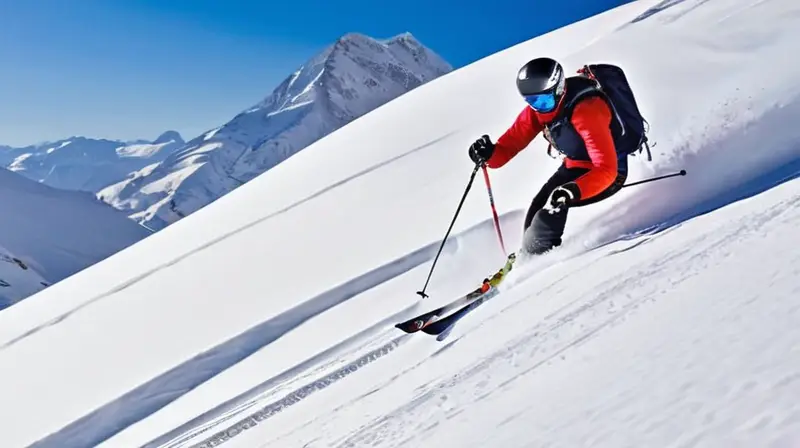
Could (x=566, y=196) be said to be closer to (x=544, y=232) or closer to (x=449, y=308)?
(x=544, y=232)

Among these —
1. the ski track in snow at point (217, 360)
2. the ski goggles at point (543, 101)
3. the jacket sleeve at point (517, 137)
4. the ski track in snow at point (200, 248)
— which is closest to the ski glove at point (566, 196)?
the ski goggles at point (543, 101)

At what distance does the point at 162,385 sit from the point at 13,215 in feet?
269

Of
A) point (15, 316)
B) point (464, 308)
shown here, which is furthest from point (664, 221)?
point (15, 316)

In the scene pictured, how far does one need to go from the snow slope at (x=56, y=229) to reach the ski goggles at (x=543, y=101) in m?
60.0

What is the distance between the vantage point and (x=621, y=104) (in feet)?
17.6

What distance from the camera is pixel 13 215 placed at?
7319 cm

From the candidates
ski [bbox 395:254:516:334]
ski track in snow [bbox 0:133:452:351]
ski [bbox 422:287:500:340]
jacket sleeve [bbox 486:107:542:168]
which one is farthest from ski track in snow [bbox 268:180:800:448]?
ski track in snow [bbox 0:133:452:351]

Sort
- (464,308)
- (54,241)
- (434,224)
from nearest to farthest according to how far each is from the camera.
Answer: (464,308) < (434,224) < (54,241)

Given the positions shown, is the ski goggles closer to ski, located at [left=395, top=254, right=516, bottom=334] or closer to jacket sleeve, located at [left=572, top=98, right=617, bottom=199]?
jacket sleeve, located at [left=572, top=98, right=617, bottom=199]

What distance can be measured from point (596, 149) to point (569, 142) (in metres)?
0.51

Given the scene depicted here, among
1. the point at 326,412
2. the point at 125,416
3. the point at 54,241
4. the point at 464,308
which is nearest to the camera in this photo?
the point at 326,412

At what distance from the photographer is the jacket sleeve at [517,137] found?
609 centimetres

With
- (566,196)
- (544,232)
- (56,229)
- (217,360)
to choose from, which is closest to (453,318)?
(544,232)

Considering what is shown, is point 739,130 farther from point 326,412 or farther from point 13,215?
point 13,215
